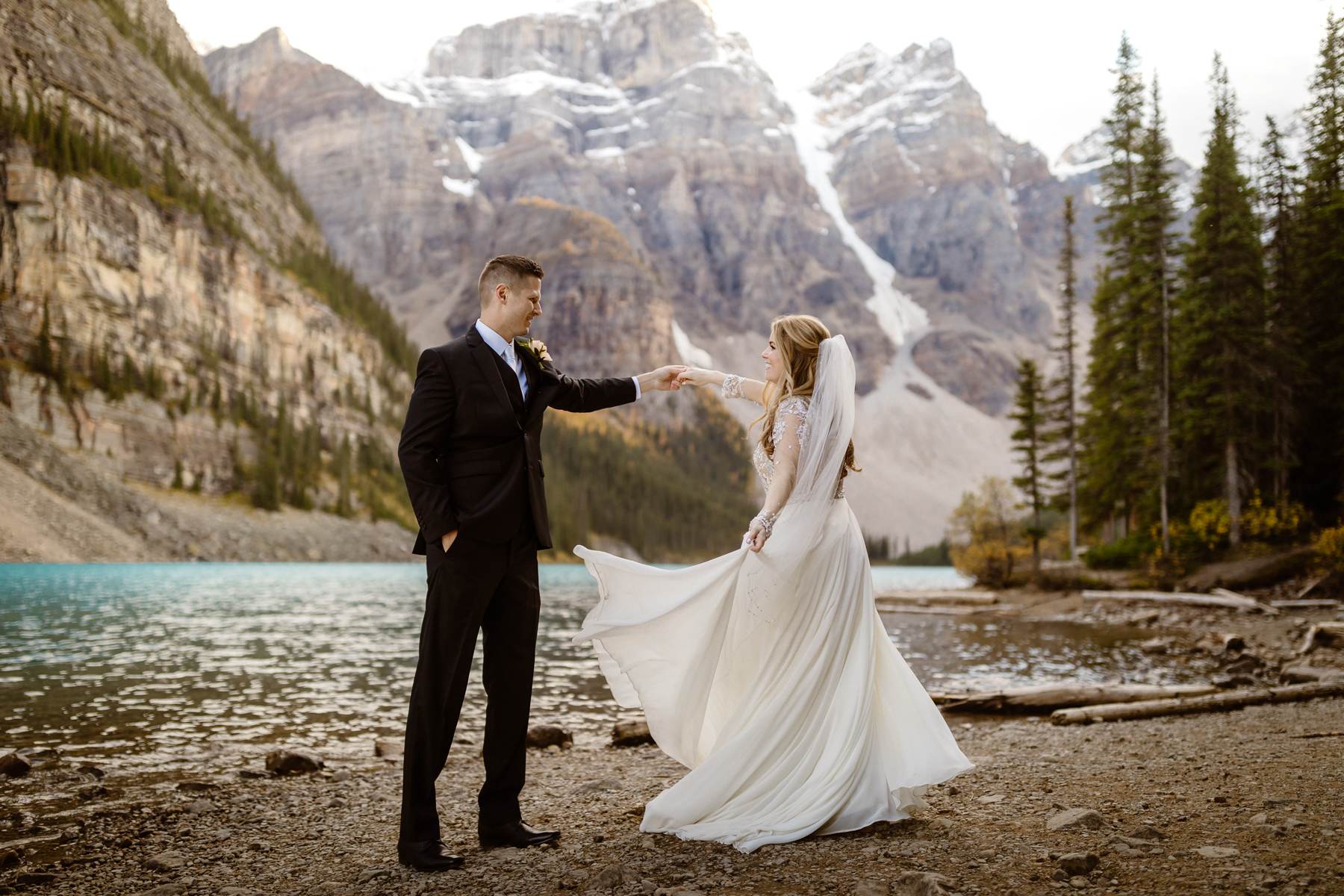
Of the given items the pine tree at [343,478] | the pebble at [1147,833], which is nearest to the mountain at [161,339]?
the pine tree at [343,478]

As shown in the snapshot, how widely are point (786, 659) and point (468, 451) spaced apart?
2.48m

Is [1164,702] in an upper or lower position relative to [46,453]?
lower

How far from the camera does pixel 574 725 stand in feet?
A: 44.0

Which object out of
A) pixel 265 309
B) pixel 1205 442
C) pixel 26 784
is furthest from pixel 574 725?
pixel 265 309

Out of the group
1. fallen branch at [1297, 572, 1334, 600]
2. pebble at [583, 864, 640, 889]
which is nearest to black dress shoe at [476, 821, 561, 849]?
pebble at [583, 864, 640, 889]

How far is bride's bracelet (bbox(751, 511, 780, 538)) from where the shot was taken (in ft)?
19.6

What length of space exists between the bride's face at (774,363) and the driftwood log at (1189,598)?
2528 centimetres

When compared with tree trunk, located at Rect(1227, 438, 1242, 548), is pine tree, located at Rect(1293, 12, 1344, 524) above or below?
above

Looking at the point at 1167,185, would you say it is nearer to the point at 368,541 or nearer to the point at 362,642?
the point at 362,642

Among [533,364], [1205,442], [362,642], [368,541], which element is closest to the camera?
[533,364]

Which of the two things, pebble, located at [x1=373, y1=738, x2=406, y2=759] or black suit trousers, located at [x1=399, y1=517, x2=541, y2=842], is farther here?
pebble, located at [x1=373, y1=738, x2=406, y2=759]

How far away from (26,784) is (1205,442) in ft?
133

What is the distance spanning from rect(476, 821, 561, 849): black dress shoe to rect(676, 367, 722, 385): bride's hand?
3.35 m

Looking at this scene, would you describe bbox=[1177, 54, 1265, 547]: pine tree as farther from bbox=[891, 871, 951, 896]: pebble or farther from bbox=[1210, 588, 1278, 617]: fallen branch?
bbox=[891, 871, 951, 896]: pebble
